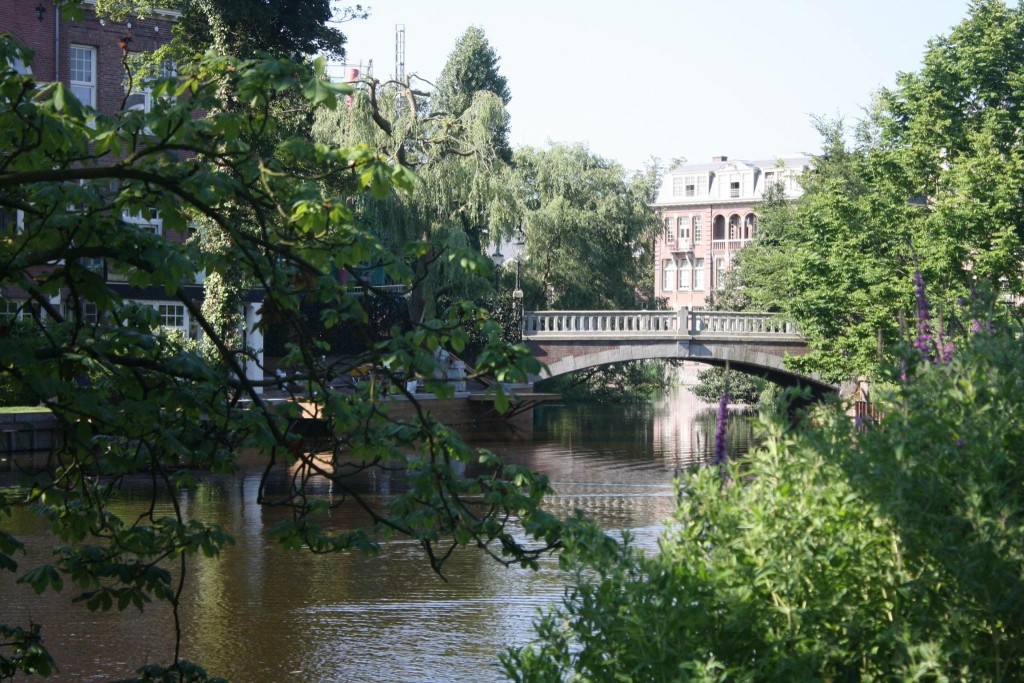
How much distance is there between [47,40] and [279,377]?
30.9 m

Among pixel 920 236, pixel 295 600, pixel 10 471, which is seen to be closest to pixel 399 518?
pixel 295 600

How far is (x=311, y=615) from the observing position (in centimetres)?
1279

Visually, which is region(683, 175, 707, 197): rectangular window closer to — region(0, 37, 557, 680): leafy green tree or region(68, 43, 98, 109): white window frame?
region(68, 43, 98, 109): white window frame

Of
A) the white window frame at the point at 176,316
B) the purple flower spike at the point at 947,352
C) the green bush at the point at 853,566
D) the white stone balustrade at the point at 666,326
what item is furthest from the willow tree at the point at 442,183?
the green bush at the point at 853,566

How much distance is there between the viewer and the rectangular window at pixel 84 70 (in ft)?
110

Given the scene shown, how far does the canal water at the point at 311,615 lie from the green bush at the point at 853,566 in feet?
10.9

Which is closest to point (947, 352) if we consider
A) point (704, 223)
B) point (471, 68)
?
point (471, 68)

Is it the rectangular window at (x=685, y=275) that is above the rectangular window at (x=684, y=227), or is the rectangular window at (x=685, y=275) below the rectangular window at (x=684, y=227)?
below

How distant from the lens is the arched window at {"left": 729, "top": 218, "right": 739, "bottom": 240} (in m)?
A: 75.6

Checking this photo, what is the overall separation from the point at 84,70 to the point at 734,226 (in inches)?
1904

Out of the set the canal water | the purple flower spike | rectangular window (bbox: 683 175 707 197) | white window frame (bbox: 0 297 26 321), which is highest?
rectangular window (bbox: 683 175 707 197)

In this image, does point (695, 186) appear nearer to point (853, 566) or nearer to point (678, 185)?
point (678, 185)

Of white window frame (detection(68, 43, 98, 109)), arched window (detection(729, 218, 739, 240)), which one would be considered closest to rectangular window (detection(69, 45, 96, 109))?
white window frame (detection(68, 43, 98, 109))

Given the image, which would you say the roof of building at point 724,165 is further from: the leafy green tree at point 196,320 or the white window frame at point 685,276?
the leafy green tree at point 196,320
